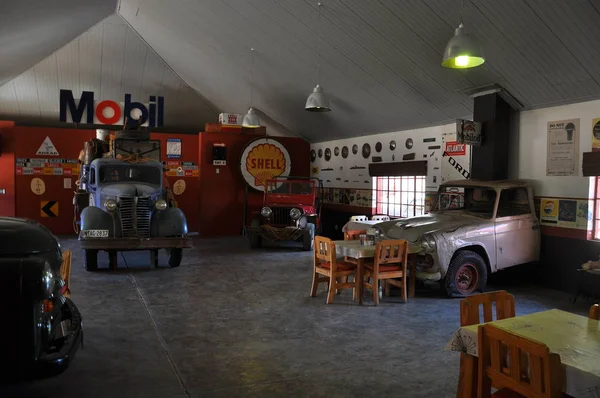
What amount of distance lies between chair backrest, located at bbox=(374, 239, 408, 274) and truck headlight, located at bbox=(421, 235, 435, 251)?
302 mm

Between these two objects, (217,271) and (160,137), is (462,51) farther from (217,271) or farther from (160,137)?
(160,137)

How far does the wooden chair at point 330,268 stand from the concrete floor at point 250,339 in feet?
0.67

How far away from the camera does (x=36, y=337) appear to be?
2613 mm

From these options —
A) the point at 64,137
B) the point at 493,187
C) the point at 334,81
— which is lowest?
the point at 493,187

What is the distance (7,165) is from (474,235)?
A: 1037 cm

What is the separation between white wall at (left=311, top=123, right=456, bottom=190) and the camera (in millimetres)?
8484

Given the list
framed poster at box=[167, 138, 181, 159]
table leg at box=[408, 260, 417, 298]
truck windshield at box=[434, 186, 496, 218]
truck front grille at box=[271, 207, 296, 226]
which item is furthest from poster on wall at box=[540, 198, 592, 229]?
framed poster at box=[167, 138, 181, 159]

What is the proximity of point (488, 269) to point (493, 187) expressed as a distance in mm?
1098

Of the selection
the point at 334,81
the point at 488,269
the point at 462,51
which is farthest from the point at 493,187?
the point at 334,81

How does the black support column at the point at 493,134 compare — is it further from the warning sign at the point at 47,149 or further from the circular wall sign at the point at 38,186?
the circular wall sign at the point at 38,186

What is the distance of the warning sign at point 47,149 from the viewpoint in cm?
1121

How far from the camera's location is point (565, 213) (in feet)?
20.8

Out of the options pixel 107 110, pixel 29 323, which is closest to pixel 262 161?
pixel 107 110

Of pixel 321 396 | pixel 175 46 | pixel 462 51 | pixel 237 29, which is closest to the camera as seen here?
pixel 321 396
